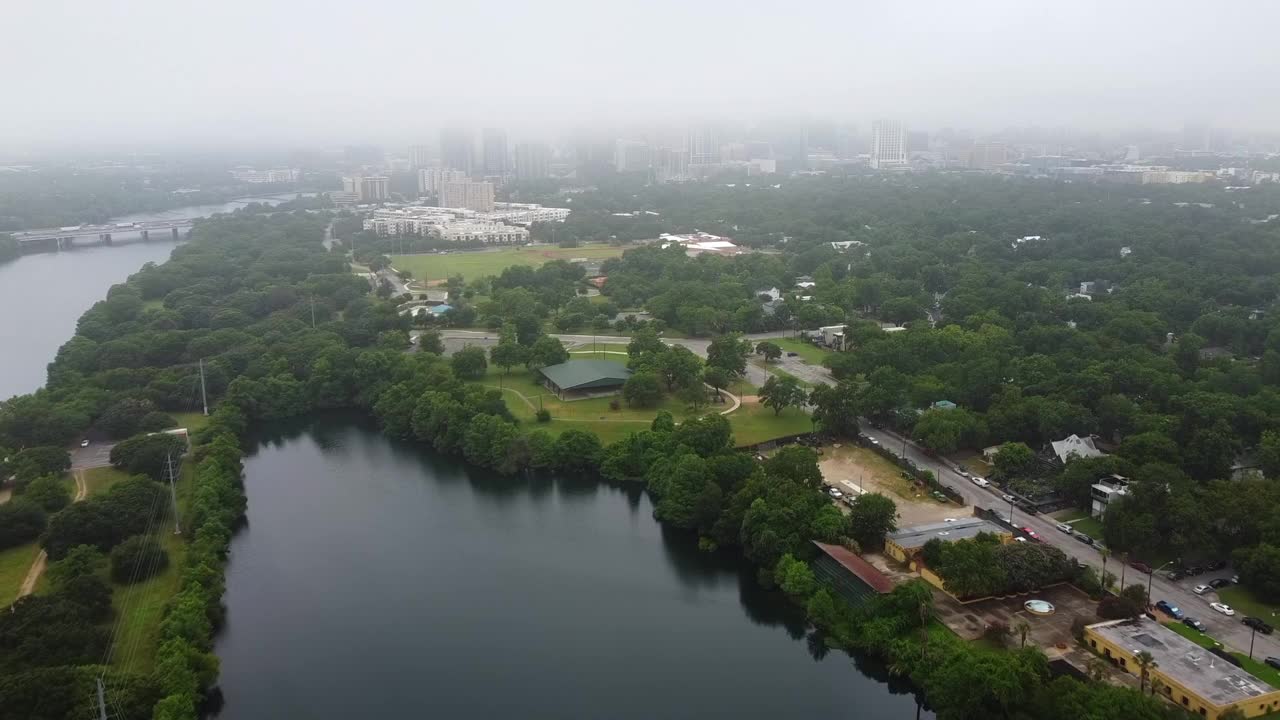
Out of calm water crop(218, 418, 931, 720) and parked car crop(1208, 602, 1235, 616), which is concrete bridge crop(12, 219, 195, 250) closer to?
calm water crop(218, 418, 931, 720)

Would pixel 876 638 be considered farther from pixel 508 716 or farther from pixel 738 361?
pixel 738 361

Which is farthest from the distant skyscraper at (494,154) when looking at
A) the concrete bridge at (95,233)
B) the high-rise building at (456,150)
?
the concrete bridge at (95,233)

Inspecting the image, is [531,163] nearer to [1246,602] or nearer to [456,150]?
[456,150]

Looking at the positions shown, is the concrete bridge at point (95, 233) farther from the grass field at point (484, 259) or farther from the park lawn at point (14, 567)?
the park lawn at point (14, 567)

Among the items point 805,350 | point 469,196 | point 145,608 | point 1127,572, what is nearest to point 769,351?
point 805,350

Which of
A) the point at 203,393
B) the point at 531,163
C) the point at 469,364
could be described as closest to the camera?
the point at 203,393

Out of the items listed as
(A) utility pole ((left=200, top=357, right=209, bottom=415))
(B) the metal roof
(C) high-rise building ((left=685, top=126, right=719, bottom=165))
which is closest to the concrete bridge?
(A) utility pole ((left=200, top=357, right=209, bottom=415))
